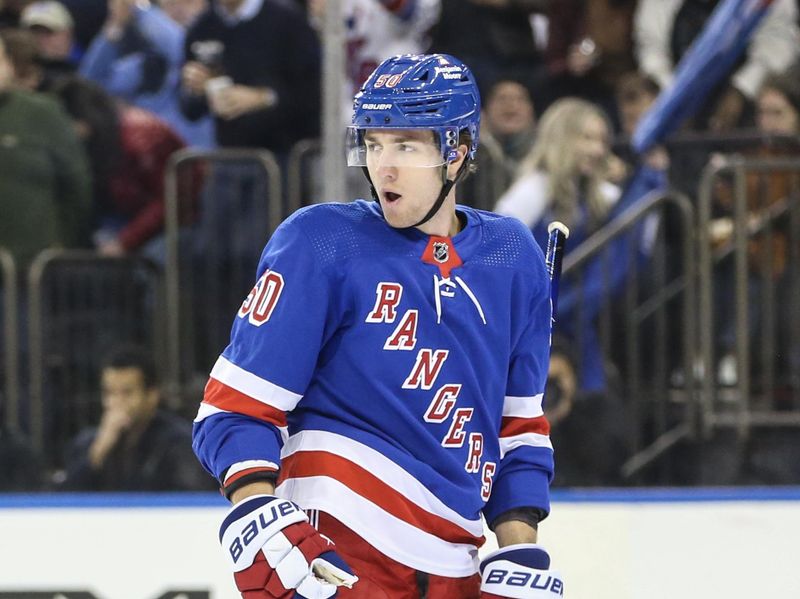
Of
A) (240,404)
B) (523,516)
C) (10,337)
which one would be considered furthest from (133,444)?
(240,404)

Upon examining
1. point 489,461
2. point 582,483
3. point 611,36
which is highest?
point 611,36

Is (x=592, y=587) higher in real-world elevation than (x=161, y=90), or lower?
lower

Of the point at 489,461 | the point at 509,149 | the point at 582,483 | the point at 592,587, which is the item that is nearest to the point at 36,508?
the point at 592,587

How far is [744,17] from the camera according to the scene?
5578 mm

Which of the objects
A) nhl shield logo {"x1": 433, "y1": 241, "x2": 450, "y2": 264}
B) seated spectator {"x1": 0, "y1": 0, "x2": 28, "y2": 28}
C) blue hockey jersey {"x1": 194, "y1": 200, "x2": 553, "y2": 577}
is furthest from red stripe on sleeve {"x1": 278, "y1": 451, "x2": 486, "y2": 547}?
seated spectator {"x1": 0, "y1": 0, "x2": 28, "y2": 28}

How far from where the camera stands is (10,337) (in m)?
5.59

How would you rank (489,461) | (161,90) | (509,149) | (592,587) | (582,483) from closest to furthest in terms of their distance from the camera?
1. (489,461)
2. (592,587)
3. (582,483)
4. (509,149)
5. (161,90)

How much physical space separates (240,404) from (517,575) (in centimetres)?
50

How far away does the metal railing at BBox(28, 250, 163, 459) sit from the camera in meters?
5.62

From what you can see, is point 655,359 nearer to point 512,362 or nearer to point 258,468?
point 512,362

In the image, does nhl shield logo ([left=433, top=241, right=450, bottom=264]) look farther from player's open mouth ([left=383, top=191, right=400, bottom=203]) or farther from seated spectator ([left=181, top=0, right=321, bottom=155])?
seated spectator ([left=181, top=0, right=321, bottom=155])

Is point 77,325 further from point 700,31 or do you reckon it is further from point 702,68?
point 700,31

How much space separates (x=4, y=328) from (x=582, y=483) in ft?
6.89

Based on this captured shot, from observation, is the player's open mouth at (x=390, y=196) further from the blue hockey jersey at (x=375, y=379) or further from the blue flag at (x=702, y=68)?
the blue flag at (x=702, y=68)
